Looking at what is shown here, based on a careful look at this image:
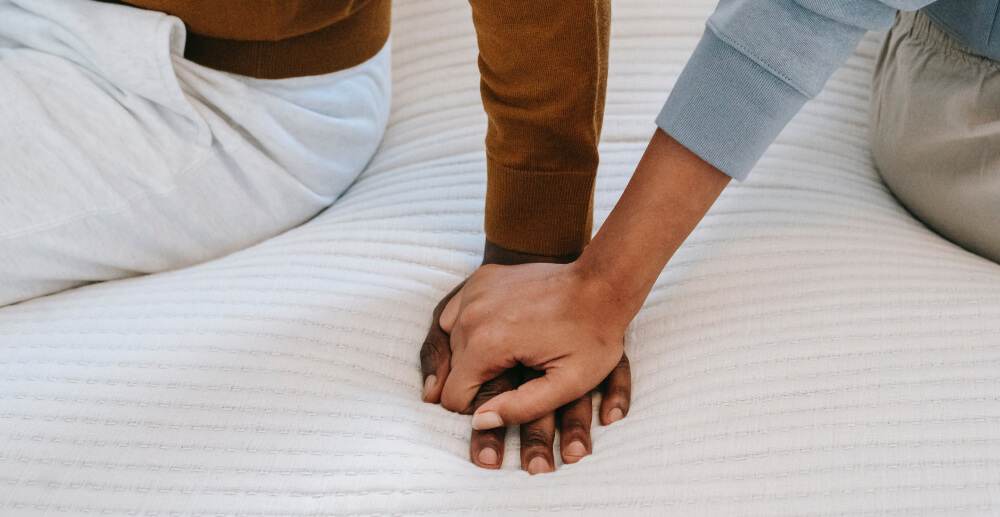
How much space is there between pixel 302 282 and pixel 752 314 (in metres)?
0.42

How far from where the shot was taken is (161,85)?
699mm

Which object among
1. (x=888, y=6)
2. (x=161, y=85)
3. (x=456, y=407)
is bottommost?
(x=456, y=407)

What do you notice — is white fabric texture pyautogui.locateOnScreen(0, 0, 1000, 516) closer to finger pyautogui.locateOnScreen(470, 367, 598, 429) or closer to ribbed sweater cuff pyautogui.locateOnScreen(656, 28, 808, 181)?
finger pyautogui.locateOnScreen(470, 367, 598, 429)

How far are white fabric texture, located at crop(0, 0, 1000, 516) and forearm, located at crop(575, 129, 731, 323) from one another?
78mm

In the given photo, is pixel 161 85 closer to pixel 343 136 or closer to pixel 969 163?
pixel 343 136

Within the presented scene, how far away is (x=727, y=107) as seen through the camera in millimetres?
539

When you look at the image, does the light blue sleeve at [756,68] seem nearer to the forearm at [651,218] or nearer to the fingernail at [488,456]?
the forearm at [651,218]

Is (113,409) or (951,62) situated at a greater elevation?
(951,62)

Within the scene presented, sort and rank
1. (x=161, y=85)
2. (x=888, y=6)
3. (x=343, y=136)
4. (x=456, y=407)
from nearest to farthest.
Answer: (x=888, y=6), (x=456, y=407), (x=161, y=85), (x=343, y=136)

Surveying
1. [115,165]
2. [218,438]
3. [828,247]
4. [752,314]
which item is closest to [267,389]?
[218,438]

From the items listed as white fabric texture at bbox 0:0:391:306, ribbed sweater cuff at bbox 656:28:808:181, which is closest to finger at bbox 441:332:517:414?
ribbed sweater cuff at bbox 656:28:808:181

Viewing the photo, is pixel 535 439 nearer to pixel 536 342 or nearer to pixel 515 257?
pixel 536 342

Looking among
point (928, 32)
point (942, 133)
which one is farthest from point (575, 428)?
point (928, 32)

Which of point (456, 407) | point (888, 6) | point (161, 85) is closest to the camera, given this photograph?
point (888, 6)
